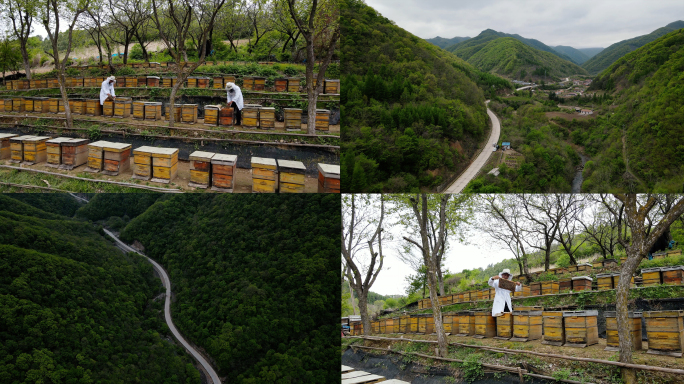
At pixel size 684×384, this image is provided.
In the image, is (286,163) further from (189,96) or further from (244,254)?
(189,96)

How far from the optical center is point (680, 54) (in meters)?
27.5

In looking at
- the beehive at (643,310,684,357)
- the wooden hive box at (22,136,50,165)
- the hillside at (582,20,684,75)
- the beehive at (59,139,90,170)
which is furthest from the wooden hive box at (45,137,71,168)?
the hillside at (582,20,684,75)

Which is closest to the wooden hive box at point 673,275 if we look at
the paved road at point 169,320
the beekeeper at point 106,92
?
the paved road at point 169,320

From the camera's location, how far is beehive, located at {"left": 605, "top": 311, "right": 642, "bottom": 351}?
7.30 meters

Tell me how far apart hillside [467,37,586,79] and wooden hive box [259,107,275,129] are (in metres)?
50.8

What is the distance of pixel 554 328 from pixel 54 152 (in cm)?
1595

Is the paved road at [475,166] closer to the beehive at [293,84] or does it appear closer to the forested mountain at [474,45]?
the beehive at [293,84]

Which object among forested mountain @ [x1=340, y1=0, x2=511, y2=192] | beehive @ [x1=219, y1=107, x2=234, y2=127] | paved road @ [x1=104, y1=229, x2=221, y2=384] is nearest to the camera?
beehive @ [x1=219, y1=107, x2=234, y2=127]

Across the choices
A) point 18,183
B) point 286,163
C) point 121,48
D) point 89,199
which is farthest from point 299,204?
point 121,48

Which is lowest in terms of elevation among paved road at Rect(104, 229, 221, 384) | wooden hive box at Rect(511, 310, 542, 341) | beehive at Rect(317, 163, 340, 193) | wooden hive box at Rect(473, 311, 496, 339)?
paved road at Rect(104, 229, 221, 384)

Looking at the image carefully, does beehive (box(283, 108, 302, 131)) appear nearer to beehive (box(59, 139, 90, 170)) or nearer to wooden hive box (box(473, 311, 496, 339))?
beehive (box(59, 139, 90, 170))

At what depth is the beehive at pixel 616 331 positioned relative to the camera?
24.0 feet

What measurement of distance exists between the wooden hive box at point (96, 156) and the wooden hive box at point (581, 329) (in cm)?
1417

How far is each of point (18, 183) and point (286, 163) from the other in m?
8.61
